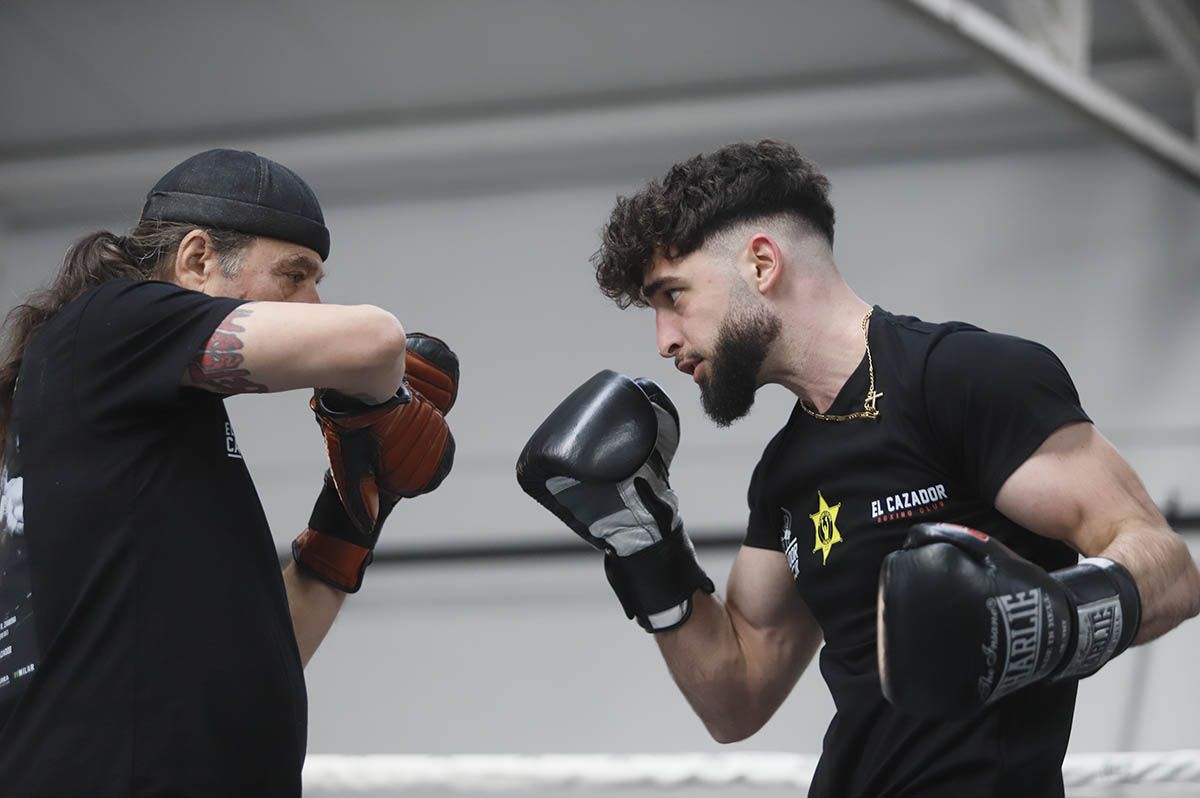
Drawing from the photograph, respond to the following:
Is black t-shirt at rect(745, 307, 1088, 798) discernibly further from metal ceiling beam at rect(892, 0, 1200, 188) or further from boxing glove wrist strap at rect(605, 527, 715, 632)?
metal ceiling beam at rect(892, 0, 1200, 188)

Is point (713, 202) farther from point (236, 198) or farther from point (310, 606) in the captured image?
point (310, 606)

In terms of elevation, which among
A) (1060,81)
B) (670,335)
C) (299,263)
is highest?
(1060,81)

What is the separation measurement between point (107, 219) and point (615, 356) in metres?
2.30

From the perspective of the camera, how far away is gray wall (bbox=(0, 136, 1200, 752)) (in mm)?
4246

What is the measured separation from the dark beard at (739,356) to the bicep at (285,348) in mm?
533

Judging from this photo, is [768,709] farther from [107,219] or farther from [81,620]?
[107,219]

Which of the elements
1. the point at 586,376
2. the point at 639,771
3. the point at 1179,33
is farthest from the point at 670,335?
the point at 586,376

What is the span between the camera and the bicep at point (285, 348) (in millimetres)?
1289

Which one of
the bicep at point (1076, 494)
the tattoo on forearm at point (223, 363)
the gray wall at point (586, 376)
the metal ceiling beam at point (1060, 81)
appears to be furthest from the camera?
the gray wall at point (586, 376)

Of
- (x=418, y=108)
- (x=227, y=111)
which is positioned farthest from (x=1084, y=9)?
(x=227, y=111)

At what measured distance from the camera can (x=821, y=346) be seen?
169cm

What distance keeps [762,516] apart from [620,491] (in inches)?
7.7

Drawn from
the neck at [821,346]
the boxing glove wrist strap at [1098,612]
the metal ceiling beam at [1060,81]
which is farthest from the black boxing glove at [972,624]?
the metal ceiling beam at [1060,81]

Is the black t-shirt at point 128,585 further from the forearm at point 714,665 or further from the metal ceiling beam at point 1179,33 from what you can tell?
the metal ceiling beam at point 1179,33
